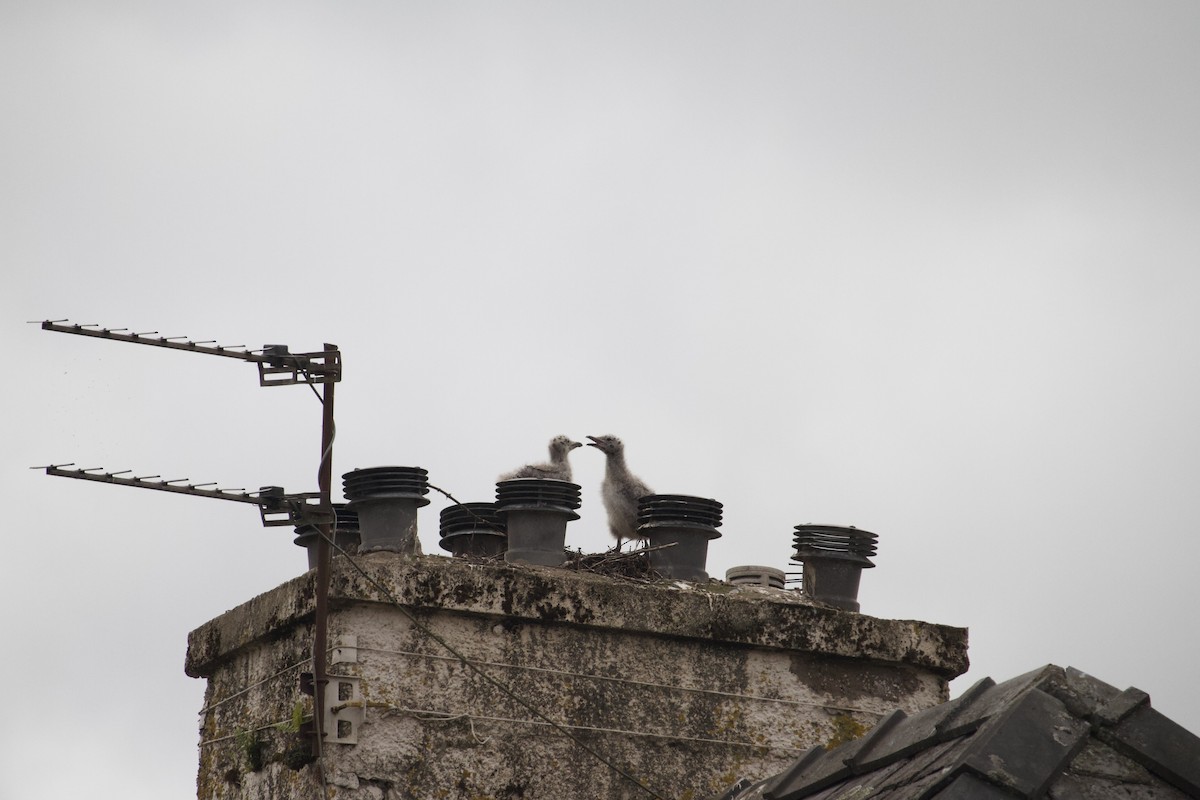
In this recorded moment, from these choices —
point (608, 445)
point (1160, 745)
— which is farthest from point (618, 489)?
point (1160, 745)

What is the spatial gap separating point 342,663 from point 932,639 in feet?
8.49

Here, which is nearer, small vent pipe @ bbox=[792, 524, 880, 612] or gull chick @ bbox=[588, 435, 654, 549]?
small vent pipe @ bbox=[792, 524, 880, 612]

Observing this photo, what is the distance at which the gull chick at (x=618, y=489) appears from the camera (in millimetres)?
8781

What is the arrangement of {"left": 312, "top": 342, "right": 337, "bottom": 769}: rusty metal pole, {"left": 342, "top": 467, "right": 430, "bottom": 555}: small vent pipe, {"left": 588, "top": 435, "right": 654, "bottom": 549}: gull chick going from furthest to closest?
1. {"left": 588, "top": 435, "right": 654, "bottom": 549}: gull chick
2. {"left": 342, "top": 467, "right": 430, "bottom": 555}: small vent pipe
3. {"left": 312, "top": 342, "right": 337, "bottom": 769}: rusty metal pole

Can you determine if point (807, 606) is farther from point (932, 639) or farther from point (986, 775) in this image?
point (986, 775)

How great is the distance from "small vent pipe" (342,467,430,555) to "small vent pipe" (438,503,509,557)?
0.46 metres

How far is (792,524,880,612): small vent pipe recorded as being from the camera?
7500mm

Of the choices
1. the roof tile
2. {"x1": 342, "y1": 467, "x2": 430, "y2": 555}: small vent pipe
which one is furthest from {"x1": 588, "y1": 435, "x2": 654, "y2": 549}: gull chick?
the roof tile

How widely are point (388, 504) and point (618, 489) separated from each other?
8.00 ft

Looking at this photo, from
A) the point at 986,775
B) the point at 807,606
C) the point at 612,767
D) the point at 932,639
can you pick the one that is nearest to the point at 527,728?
the point at 612,767

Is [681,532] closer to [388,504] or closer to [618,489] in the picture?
[388,504]

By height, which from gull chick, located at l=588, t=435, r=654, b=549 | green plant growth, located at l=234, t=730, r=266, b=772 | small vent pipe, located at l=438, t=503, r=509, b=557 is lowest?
green plant growth, located at l=234, t=730, r=266, b=772

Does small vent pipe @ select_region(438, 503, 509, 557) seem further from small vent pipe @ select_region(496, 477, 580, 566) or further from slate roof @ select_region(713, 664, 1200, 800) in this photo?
slate roof @ select_region(713, 664, 1200, 800)

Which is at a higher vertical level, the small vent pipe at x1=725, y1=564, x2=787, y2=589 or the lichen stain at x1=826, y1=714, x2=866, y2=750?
the small vent pipe at x1=725, y1=564, x2=787, y2=589
